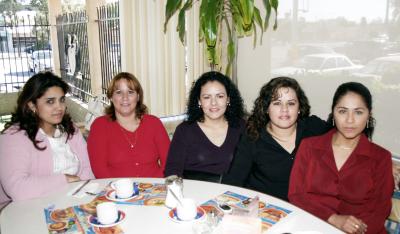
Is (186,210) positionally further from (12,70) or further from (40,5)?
(12,70)

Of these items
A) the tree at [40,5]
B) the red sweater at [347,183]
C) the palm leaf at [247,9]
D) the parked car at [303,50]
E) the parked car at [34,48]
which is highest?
the tree at [40,5]

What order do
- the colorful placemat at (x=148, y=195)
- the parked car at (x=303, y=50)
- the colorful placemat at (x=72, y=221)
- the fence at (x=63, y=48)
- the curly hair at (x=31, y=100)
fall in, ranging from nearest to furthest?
the colorful placemat at (x=72, y=221) → the colorful placemat at (x=148, y=195) → the curly hair at (x=31, y=100) → the parked car at (x=303, y=50) → the fence at (x=63, y=48)

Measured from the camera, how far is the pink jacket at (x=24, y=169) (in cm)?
164

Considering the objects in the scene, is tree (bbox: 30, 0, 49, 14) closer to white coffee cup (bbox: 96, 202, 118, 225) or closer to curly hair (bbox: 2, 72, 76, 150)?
curly hair (bbox: 2, 72, 76, 150)

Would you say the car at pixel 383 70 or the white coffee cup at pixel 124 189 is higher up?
the car at pixel 383 70

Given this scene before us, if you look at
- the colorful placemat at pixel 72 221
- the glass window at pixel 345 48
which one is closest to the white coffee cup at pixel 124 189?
the colorful placemat at pixel 72 221

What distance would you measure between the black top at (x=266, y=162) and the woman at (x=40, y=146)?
0.92 metres

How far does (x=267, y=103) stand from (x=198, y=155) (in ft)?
1.83

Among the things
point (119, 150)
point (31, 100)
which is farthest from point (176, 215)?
point (31, 100)

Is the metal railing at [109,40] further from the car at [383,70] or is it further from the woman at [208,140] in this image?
the car at [383,70]

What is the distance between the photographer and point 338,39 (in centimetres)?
259

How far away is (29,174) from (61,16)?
4.56 metres

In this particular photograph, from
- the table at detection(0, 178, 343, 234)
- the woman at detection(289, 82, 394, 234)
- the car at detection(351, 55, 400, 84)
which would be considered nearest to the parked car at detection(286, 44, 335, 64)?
the car at detection(351, 55, 400, 84)

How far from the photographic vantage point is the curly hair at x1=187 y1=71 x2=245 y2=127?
2.32 m
